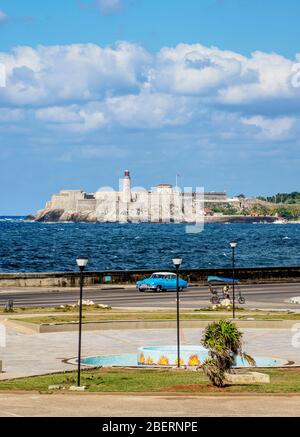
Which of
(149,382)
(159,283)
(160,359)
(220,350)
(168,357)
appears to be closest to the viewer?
(220,350)

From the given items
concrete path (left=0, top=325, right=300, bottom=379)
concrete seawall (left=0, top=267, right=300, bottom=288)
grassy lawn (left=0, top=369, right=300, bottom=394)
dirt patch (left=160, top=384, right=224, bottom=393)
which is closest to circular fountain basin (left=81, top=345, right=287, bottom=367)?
concrete path (left=0, top=325, right=300, bottom=379)

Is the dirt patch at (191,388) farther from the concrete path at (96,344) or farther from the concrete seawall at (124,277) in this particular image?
the concrete seawall at (124,277)

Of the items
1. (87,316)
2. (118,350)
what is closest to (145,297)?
(87,316)

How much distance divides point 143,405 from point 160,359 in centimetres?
1046

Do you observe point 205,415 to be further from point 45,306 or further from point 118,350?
point 45,306

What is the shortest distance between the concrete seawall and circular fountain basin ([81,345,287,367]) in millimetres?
40408

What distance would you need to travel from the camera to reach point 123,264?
14375 centimetres

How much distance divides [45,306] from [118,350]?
1940 centimetres

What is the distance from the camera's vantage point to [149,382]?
92.2 feet

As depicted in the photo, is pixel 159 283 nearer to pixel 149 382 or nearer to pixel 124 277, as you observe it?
pixel 124 277

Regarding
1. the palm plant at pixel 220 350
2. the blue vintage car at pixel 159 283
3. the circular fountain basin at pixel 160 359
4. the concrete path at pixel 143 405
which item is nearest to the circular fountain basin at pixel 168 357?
the circular fountain basin at pixel 160 359

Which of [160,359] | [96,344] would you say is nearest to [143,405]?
[160,359]

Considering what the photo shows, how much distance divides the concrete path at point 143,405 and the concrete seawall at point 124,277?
5006 cm

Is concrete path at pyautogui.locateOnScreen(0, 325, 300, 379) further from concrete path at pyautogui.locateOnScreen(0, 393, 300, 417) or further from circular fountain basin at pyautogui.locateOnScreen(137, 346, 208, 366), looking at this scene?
concrete path at pyautogui.locateOnScreen(0, 393, 300, 417)
